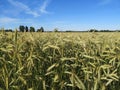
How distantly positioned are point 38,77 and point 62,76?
0.42m

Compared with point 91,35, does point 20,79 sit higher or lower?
lower

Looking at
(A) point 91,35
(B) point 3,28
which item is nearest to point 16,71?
(B) point 3,28

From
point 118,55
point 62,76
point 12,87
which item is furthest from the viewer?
point 118,55

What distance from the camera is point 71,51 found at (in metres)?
3.94

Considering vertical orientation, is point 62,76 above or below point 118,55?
below

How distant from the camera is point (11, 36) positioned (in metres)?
4.00

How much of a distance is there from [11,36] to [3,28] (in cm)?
17

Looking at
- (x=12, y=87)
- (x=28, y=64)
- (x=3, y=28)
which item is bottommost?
(x=12, y=87)

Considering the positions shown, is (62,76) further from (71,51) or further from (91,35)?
(91,35)

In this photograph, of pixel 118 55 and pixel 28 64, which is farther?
pixel 118 55

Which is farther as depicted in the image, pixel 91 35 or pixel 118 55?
pixel 91 35

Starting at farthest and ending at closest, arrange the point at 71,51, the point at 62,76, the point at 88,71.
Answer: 1. the point at 71,51
2. the point at 62,76
3. the point at 88,71

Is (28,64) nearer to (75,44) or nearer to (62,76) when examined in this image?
(62,76)

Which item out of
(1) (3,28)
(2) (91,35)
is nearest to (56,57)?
(1) (3,28)
